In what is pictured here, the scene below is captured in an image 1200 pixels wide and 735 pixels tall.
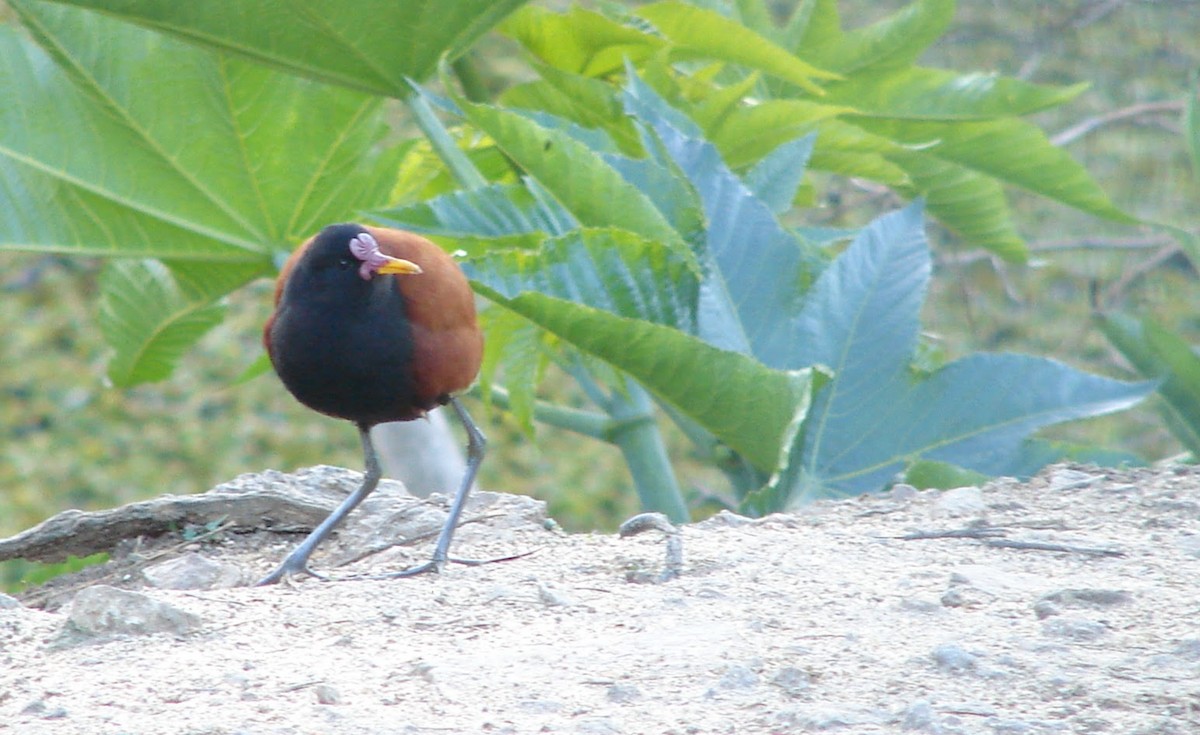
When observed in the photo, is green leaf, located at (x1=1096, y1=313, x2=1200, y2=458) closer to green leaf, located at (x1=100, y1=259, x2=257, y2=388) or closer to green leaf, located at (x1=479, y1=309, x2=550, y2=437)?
green leaf, located at (x1=479, y1=309, x2=550, y2=437)

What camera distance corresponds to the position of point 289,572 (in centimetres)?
249

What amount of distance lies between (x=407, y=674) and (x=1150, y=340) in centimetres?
186

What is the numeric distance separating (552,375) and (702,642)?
744cm

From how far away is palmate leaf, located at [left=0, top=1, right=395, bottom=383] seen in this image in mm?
3213

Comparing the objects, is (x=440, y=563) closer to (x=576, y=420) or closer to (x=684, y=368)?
(x=684, y=368)

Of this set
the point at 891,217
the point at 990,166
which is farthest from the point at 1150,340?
the point at 990,166

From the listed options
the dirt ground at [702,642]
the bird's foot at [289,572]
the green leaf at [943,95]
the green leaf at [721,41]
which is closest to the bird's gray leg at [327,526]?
the bird's foot at [289,572]

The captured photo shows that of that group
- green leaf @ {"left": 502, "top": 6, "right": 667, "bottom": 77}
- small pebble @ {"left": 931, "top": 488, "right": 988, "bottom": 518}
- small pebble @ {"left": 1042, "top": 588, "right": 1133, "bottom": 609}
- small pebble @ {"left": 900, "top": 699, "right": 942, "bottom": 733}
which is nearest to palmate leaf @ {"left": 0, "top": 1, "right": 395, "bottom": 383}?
green leaf @ {"left": 502, "top": 6, "right": 667, "bottom": 77}

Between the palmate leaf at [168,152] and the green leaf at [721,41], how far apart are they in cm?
71

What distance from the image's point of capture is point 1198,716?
5.24 ft

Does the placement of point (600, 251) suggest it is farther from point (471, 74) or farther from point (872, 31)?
point (872, 31)

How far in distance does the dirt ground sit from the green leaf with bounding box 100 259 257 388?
1.31 metres

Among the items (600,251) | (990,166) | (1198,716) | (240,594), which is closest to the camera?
(1198,716)

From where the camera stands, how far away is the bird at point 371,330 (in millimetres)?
2625
